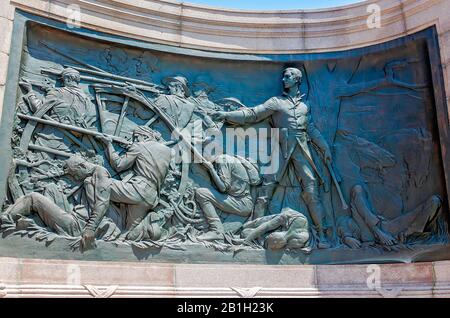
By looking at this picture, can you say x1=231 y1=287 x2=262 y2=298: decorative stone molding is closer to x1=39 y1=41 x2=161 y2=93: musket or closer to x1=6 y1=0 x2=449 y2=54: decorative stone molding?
x1=39 y1=41 x2=161 y2=93: musket

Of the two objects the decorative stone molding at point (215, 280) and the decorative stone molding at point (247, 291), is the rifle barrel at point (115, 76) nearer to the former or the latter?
the decorative stone molding at point (215, 280)

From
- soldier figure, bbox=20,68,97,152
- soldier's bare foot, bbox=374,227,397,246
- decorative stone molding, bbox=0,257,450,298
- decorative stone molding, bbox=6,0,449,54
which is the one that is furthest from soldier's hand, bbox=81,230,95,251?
soldier's bare foot, bbox=374,227,397,246

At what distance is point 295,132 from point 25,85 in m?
4.09

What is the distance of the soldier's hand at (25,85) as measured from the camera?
6382mm

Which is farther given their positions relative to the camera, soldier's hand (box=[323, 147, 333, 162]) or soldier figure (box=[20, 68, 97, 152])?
soldier's hand (box=[323, 147, 333, 162])

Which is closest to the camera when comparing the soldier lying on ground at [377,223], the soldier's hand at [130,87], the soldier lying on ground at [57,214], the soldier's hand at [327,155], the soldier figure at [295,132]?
the soldier lying on ground at [57,214]

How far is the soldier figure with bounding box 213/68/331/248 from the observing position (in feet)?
23.3

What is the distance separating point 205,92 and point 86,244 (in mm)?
3010

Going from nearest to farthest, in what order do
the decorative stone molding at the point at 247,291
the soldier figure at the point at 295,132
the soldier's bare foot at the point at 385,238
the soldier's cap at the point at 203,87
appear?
the decorative stone molding at the point at 247,291 < the soldier's bare foot at the point at 385,238 < the soldier figure at the point at 295,132 < the soldier's cap at the point at 203,87

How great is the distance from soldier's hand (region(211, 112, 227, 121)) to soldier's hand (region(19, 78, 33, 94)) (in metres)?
2.73

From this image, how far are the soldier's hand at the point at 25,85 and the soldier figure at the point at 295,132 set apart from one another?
276cm

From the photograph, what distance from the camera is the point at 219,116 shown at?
729 centimetres

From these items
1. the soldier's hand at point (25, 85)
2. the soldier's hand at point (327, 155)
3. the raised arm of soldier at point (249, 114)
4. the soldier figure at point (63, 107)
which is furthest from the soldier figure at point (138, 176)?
the soldier's hand at point (327, 155)
